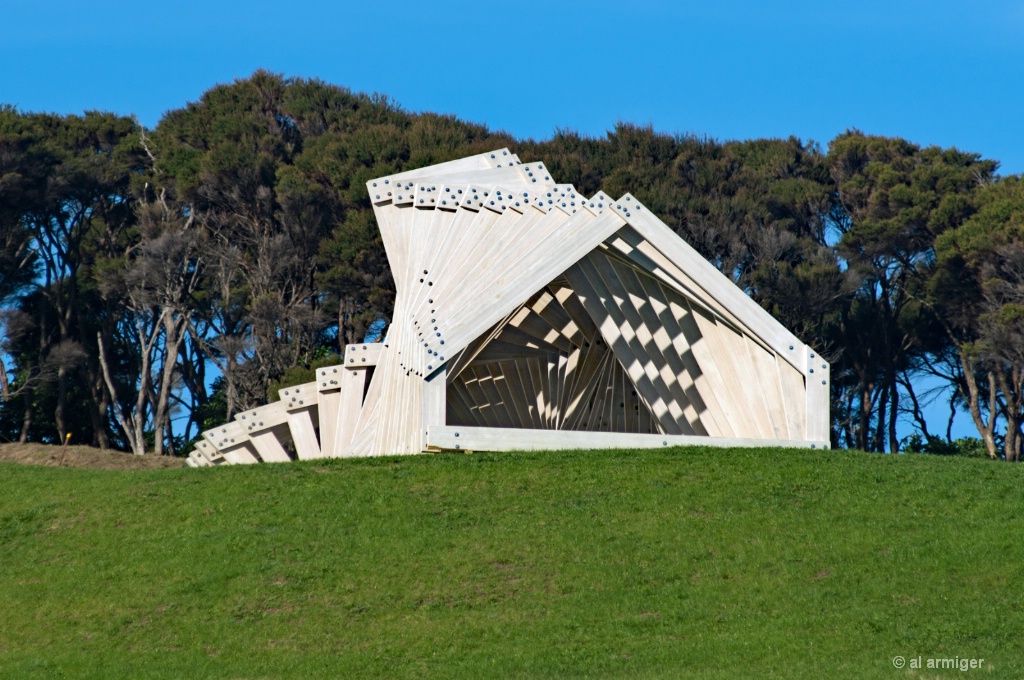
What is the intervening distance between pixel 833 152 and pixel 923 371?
8572 mm

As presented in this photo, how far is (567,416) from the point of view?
27.2 metres

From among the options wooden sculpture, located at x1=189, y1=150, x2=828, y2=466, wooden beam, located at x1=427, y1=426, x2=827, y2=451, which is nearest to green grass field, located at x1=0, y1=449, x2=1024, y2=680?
wooden beam, located at x1=427, y1=426, x2=827, y2=451

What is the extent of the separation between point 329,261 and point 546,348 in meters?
18.4

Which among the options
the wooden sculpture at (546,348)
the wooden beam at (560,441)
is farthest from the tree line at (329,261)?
the wooden beam at (560,441)

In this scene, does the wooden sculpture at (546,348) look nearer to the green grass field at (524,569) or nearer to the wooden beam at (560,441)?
the wooden beam at (560,441)

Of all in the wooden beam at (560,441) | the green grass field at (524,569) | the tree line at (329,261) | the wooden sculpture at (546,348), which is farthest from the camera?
the tree line at (329,261)

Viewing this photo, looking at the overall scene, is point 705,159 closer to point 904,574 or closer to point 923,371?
point 923,371

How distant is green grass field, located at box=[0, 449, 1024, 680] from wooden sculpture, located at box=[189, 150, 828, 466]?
1.61 meters

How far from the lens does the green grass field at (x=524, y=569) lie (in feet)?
49.2

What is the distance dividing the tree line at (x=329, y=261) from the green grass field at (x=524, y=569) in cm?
1992

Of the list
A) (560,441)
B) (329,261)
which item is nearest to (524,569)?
(560,441)

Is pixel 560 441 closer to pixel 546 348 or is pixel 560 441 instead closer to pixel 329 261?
pixel 546 348

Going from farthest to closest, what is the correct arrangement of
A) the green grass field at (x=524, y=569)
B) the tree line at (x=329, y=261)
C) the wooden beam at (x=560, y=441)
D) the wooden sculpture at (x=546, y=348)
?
1. the tree line at (x=329, y=261)
2. the wooden sculpture at (x=546, y=348)
3. the wooden beam at (x=560, y=441)
4. the green grass field at (x=524, y=569)

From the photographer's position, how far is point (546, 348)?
2661cm
